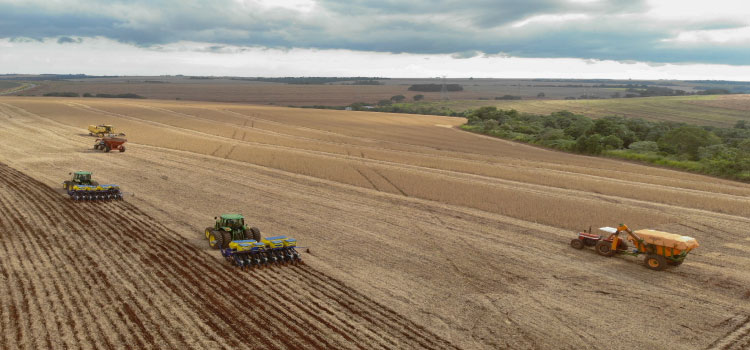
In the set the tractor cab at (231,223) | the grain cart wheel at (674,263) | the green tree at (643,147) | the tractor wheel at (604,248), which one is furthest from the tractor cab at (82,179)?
the green tree at (643,147)

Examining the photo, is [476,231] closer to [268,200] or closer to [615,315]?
[615,315]

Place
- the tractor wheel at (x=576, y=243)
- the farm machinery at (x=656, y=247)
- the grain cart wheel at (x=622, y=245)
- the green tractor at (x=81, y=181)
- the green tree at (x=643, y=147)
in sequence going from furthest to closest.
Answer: the green tree at (x=643, y=147), the green tractor at (x=81, y=181), the tractor wheel at (x=576, y=243), the grain cart wheel at (x=622, y=245), the farm machinery at (x=656, y=247)

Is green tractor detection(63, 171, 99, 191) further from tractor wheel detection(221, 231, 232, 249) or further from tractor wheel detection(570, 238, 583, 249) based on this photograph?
tractor wheel detection(570, 238, 583, 249)

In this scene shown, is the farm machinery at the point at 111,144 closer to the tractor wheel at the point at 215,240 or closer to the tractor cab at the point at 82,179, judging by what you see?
the tractor cab at the point at 82,179

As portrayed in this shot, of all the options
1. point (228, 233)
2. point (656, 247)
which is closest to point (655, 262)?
point (656, 247)

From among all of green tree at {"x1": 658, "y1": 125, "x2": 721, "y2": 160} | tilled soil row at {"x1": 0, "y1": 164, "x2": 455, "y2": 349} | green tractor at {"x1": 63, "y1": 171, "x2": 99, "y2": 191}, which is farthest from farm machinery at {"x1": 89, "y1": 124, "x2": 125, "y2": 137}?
green tree at {"x1": 658, "y1": 125, "x2": 721, "y2": 160}

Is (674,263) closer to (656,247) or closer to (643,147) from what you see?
(656,247)
